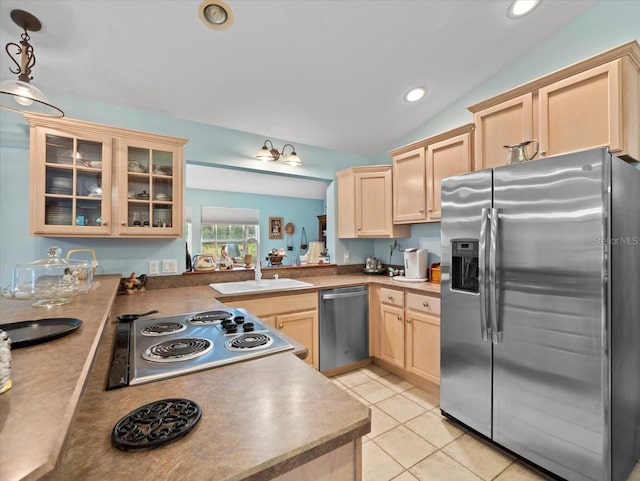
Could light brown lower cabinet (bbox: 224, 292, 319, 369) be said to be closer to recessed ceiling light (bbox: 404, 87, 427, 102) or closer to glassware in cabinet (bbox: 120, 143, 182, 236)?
glassware in cabinet (bbox: 120, 143, 182, 236)

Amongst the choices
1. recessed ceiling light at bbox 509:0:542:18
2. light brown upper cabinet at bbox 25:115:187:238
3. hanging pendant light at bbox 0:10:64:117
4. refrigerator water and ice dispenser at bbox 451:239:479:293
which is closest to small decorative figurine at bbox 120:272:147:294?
light brown upper cabinet at bbox 25:115:187:238

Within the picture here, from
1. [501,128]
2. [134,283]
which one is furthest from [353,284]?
[134,283]

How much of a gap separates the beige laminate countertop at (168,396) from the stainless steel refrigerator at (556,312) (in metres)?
1.38

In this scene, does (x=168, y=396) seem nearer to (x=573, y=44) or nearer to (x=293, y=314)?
(x=293, y=314)

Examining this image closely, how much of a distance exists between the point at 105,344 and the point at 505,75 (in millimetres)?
3429

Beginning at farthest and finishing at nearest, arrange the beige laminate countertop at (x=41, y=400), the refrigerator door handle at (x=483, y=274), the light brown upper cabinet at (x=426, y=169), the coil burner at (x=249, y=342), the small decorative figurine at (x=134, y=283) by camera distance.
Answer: the light brown upper cabinet at (x=426, y=169), the small decorative figurine at (x=134, y=283), the refrigerator door handle at (x=483, y=274), the coil burner at (x=249, y=342), the beige laminate countertop at (x=41, y=400)

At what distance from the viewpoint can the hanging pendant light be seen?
53.0 inches

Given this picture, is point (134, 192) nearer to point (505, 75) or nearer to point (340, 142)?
point (340, 142)

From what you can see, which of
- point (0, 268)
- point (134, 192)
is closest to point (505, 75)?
point (134, 192)

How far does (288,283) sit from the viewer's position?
2908mm

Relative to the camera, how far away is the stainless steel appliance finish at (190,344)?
97cm

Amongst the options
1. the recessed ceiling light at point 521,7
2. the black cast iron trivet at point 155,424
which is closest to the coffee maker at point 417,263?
the recessed ceiling light at point 521,7

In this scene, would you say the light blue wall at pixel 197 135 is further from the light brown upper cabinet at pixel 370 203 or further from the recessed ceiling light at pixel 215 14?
the recessed ceiling light at pixel 215 14

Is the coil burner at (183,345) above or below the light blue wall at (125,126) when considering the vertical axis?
below
